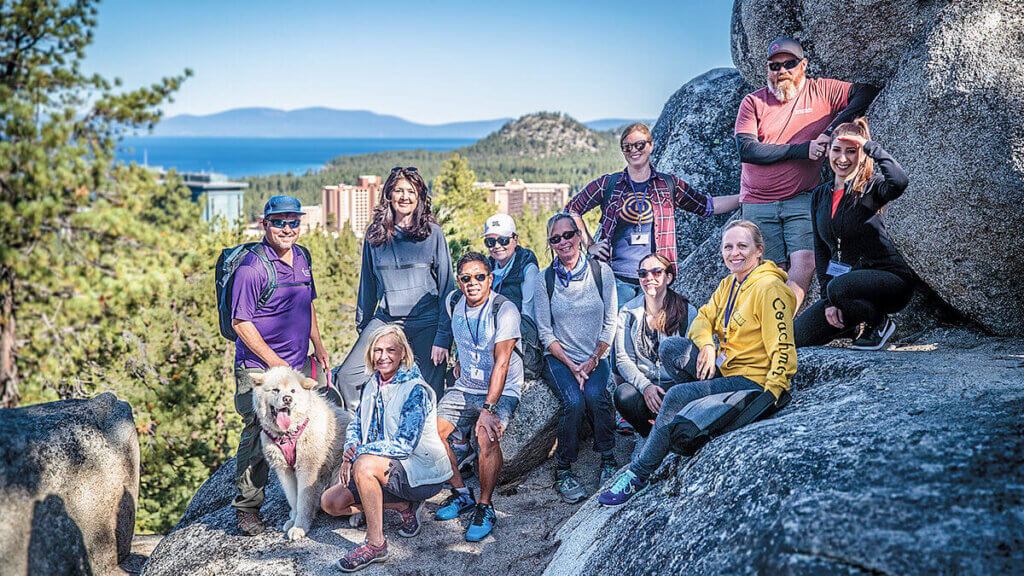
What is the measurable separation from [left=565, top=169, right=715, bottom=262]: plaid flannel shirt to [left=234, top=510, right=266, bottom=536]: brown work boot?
454 cm

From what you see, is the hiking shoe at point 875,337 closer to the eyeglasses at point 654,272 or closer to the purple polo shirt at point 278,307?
the eyeglasses at point 654,272

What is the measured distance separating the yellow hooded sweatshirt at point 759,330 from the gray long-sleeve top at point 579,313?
1655 mm

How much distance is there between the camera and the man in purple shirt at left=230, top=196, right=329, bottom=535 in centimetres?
626

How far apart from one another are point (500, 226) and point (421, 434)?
A: 2285mm

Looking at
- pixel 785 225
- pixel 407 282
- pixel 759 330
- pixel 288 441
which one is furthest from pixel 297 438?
pixel 785 225

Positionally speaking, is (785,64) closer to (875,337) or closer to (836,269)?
(836,269)

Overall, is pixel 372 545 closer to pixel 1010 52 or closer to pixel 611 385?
pixel 611 385

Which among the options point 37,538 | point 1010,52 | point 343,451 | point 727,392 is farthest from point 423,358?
point 1010,52

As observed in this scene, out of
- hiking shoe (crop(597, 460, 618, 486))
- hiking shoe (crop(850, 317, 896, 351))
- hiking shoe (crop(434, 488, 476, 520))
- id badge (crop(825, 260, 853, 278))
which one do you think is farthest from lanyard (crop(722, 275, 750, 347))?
hiking shoe (crop(434, 488, 476, 520))

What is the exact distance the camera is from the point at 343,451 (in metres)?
6.36

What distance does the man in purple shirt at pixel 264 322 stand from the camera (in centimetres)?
626

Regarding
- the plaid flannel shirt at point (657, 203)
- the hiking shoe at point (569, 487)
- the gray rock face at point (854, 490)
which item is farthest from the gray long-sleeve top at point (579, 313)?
the gray rock face at point (854, 490)

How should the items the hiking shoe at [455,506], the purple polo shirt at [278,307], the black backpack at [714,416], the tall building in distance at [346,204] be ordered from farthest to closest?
the tall building in distance at [346,204] < the hiking shoe at [455,506] < the purple polo shirt at [278,307] < the black backpack at [714,416]

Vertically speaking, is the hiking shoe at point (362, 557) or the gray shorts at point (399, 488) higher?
the gray shorts at point (399, 488)
